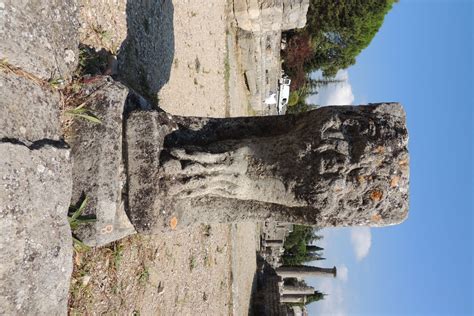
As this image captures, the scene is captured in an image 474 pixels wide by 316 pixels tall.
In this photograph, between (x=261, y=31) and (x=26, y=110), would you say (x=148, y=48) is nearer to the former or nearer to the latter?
(x=26, y=110)

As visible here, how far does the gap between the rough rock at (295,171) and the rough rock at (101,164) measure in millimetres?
126

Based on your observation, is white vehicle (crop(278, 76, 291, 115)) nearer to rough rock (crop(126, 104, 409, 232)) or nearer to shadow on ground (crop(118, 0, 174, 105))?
shadow on ground (crop(118, 0, 174, 105))

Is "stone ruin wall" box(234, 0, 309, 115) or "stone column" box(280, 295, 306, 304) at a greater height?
"stone ruin wall" box(234, 0, 309, 115)

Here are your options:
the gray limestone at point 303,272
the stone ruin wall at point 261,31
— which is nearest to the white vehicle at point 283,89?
the stone ruin wall at point 261,31

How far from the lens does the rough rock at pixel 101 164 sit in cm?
331

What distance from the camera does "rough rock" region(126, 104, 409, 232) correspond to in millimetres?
3475

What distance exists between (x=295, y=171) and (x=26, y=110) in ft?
6.11

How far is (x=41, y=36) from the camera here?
2.95 metres

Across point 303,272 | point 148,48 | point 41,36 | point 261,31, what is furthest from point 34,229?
point 303,272

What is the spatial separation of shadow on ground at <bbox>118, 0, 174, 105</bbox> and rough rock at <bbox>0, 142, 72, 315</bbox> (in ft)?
7.75

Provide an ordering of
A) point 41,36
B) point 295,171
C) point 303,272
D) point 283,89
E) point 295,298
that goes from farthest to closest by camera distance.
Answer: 1. point 295,298
2. point 303,272
3. point 283,89
4. point 295,171
5. point 41,36

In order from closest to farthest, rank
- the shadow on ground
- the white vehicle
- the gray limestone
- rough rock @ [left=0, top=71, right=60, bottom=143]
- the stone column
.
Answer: rough rock @ [left=0, top=71, right=60, bottom=143], the shadow on ground, the white vehicle, the gray limestone, the stone column

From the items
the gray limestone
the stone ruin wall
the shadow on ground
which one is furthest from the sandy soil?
the gray limestone

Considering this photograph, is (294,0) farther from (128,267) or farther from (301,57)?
(128,267)
